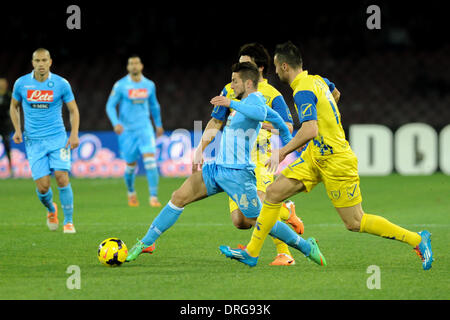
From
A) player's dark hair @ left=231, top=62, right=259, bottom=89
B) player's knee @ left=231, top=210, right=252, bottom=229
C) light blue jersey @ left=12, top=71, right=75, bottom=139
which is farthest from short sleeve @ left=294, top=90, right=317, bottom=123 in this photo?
light blue jersey @ left=12, top=71, right=75, bottom=139

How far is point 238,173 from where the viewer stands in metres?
6.09

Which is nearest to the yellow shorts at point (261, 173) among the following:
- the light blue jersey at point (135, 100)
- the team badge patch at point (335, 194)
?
the team badge patch at point (335, 194)

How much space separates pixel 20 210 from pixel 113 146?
555 cm

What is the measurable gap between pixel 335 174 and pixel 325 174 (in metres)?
0.08

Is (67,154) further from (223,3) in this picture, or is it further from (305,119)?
(223,3)

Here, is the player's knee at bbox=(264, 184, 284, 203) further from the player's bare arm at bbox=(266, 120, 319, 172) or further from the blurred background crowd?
the blurred background crowd

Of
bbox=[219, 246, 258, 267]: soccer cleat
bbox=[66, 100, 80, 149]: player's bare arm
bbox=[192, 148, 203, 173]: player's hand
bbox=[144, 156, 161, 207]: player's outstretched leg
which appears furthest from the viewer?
bbox=[144, 156, 161, 207]: player's outstretched leg

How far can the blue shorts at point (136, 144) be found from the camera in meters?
11.8

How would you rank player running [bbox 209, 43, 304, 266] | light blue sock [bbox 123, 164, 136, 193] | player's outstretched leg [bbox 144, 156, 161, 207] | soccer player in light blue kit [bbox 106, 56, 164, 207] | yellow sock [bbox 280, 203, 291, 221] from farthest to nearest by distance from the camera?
soccer player in light blue kit [bbox 106, 56, 164, 207] < light blue sock [bbox 123, 164, 136, 193] < player's outstretched leg [bbox 144, 156, 161, 207] < yellow sock [bbox 280, 203, 291, 221] < player running [bbox 209, 43, 304, 266]

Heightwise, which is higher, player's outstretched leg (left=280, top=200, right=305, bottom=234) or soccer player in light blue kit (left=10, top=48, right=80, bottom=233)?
soccer player in light blue kit (left=10, top=48, right=80, bottom=233)

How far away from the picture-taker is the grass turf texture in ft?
16.8

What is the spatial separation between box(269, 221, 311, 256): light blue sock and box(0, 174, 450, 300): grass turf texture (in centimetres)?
16

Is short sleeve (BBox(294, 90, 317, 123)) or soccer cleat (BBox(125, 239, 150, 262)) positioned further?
soccer cleat (BBox(125, 239, 150, 262))
